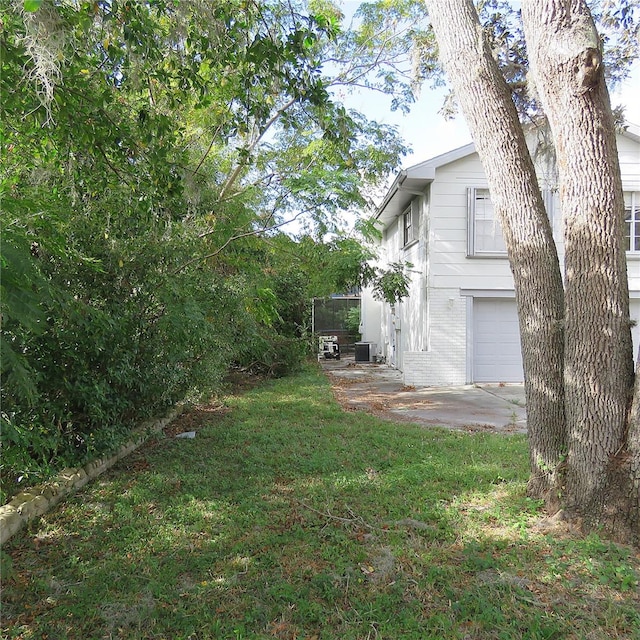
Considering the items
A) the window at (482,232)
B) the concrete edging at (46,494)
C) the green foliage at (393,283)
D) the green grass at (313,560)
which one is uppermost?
the window at (482,232)

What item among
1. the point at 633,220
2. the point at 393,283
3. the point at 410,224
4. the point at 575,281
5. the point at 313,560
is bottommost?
the point at 313,560

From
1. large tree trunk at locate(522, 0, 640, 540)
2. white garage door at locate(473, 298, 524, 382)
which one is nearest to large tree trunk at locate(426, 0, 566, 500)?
large tree trunk at locate(522, 0, 640, 540)

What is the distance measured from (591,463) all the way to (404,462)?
2.32 m

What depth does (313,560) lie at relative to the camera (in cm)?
341

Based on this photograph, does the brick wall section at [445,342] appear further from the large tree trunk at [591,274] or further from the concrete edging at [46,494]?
the large tree trunk at [591,274]

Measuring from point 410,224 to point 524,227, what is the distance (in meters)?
10.7

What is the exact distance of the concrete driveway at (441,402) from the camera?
26.5ft

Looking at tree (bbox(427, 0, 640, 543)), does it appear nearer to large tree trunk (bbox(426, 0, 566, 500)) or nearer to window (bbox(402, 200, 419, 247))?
large tree trunk (bbox(426, 0, 566, 500))

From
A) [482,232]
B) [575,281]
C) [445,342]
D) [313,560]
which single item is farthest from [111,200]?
[482,232]

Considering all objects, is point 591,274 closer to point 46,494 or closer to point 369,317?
point 46,494

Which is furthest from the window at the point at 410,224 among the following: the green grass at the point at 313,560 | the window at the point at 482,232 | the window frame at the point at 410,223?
the green grass at the point at 313,560

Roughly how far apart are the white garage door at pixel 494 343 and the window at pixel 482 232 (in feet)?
3.77

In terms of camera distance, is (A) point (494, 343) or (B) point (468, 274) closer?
(B) point (468, 274)

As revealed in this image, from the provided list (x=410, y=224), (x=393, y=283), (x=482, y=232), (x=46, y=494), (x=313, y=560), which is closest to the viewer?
(x=313, y=560)
